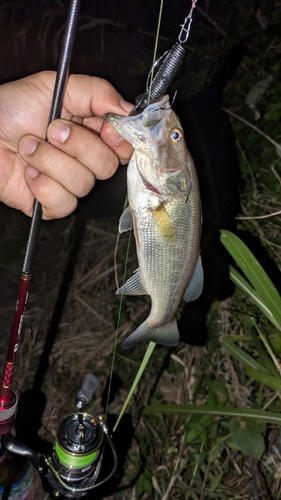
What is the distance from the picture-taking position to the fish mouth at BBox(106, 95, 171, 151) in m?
1.25

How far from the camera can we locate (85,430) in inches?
64.0

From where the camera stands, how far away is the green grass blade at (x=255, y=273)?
2.39 metres

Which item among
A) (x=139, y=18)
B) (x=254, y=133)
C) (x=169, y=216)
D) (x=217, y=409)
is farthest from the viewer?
(x=254, y=133)

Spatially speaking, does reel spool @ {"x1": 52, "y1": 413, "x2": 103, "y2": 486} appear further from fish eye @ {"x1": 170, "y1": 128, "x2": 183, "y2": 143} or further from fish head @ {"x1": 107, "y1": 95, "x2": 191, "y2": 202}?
fish eye @ {"x1": 170, "y1": 128, "x2": 183, "y2": 143}

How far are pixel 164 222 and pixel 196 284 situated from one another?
0.26 meters

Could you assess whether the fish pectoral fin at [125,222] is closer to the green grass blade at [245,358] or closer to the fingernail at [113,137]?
the fingernail at [113,137]

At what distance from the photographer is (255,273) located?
8.07 feet

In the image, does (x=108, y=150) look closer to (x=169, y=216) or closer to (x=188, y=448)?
(x=169, y=216)

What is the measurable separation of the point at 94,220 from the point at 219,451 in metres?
1.72

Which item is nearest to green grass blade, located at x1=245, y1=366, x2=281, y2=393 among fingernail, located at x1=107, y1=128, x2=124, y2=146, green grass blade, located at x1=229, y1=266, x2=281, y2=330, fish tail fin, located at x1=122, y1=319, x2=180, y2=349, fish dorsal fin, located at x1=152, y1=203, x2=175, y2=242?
green grass blade, located at x1=229, y1=266, x2=281, y2=330

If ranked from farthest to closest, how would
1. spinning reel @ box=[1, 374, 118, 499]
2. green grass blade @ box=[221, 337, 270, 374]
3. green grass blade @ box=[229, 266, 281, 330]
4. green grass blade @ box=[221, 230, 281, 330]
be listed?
green grass blade @ box=[221, 337, 270, 374], green grass blade @ box=[229, 266, 281, 330], green grass blade @ box=[221, 230, 281, 330], spinning reel @ box=[1, 374, 118, 499]

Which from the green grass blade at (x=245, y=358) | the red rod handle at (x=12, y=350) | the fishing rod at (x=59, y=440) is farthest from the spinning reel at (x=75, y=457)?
the green grass blade at (x=245, y=358)

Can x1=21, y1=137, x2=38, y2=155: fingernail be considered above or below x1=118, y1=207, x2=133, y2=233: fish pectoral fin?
above

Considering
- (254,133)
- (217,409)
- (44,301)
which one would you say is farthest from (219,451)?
(254,133)
